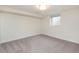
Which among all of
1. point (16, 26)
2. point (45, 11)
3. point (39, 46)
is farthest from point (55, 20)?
point (16, 26)

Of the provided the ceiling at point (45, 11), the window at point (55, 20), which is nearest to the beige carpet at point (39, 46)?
the window at point (55, 20)

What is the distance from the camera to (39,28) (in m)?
1.19

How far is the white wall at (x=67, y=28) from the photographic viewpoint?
45.8 inches

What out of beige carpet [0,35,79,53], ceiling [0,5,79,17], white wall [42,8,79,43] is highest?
ceiling [0,5,79,17]

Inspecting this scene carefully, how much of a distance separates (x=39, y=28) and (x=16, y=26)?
0.30 metres

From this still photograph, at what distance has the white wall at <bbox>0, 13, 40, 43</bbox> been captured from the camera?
1137 millimetres

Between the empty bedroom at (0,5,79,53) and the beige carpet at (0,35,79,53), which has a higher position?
the empty bedroom at (0,5,79,53)

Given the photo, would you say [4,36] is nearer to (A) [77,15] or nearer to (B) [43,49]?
(B) [43,49]

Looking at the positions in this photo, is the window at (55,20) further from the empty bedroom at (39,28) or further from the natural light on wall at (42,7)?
the natural light on wall at (42,7)

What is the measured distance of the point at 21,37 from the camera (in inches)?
45.7

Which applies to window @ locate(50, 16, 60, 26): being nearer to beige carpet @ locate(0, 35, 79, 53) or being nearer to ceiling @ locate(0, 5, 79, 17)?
ceiling @ locate(0, 5, 79, 17)

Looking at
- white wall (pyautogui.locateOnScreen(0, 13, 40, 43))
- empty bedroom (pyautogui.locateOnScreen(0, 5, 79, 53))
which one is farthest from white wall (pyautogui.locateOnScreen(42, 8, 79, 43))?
white wall (pyautogui.locateOnScreen(0, 13, 40, 43))

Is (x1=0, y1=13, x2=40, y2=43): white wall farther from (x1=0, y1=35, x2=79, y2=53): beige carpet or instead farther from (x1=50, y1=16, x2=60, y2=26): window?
(x1=50, y1=16, x2=60, y2=26): window
